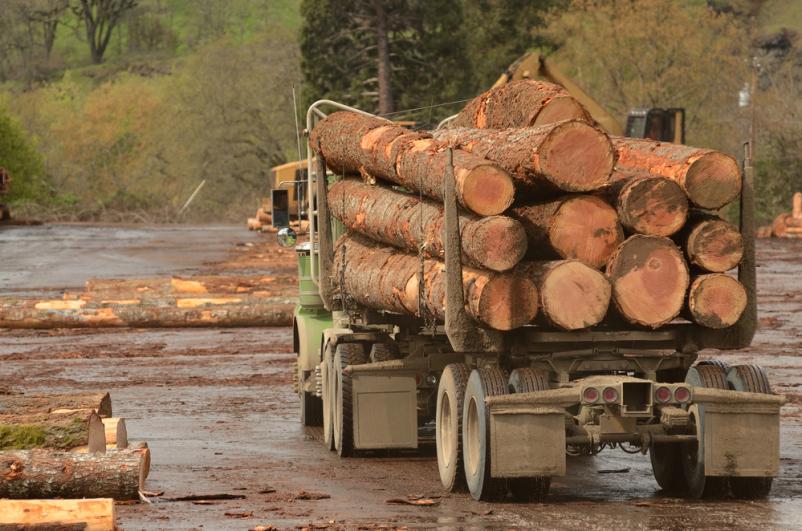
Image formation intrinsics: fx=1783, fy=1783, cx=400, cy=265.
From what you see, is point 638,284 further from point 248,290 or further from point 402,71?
point 402,71

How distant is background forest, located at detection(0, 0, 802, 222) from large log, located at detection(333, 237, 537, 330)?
3659 centimetres

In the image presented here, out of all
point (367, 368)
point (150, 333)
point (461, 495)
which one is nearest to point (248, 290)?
point (150, 333)

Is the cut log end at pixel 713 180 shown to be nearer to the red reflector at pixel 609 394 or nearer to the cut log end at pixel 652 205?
the cut log end at pixel 652 205

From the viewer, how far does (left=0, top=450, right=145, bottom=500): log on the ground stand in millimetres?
10289

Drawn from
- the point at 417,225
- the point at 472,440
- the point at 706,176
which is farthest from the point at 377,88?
the point at 706,176

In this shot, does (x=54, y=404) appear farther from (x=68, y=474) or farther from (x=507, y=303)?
(x=507, y=303)

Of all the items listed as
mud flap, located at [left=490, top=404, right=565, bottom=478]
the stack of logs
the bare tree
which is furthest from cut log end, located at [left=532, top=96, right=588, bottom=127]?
the bare tree

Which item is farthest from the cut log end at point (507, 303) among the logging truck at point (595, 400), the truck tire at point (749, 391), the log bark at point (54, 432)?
the log bark at point (54, 432)

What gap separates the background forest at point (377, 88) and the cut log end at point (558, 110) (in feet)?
125

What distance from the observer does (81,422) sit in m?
11.4

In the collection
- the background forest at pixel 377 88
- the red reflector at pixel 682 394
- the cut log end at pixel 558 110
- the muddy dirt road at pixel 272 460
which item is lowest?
the muddy dirt road at pixel 272 460

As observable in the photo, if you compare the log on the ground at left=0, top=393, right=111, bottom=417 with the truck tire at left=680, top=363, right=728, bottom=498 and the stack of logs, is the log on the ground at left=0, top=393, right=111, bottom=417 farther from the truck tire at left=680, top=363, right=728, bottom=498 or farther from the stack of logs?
the truck tire at left=680, top=363, right=728, bottom=498

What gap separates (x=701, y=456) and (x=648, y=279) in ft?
3.82

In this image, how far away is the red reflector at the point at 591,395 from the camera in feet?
35.0
